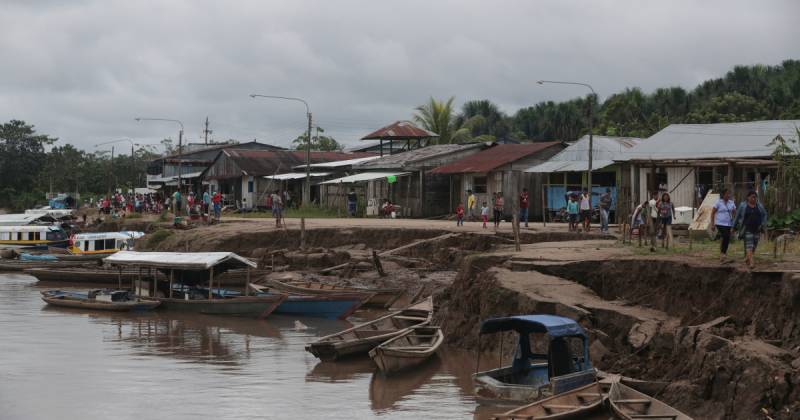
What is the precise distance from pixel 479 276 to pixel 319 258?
1210 cm

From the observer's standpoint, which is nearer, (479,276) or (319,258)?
(479,276)

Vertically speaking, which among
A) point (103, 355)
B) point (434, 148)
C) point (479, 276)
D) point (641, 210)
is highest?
point (434, 148)

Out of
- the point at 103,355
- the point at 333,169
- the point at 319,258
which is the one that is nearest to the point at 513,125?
the point at 333,169

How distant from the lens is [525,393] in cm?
1617

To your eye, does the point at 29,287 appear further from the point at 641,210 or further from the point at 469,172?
the point at 641,210

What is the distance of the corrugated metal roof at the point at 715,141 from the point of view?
31500 mm

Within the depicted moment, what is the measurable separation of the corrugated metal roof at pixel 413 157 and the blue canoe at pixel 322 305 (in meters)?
17.6

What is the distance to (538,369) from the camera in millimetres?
17688

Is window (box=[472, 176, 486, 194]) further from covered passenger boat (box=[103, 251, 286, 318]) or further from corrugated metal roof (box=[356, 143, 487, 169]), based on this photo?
covered passenger boat (box=[103, 251, 286, 318])

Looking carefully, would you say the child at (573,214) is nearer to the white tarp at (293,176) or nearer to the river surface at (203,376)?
the river surface at (203,376)

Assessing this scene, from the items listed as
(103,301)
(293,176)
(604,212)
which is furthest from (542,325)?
(293,176)

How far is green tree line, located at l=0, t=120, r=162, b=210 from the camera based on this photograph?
85438mm

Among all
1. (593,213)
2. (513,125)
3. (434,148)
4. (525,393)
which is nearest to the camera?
(525,393)

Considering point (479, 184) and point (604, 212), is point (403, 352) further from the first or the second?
point (479, 184)
